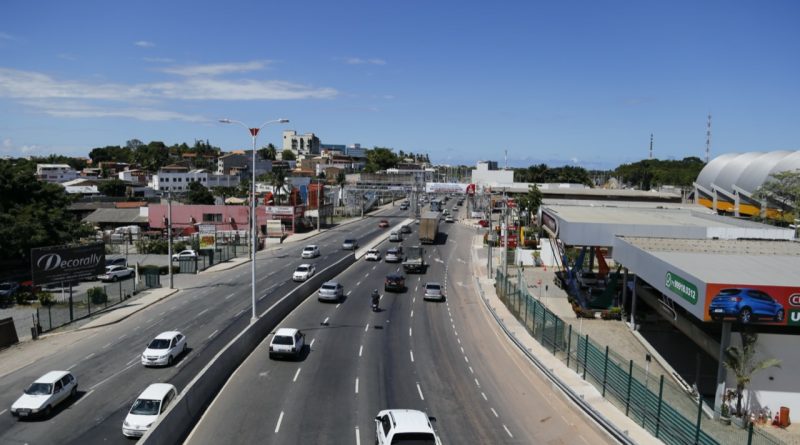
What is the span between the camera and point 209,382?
21.2 m

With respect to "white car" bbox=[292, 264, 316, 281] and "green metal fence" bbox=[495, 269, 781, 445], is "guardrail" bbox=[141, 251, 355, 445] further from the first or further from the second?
"green metal fence" bbox=[495, 269, 781, 445]

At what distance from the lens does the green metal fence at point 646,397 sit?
16078mm

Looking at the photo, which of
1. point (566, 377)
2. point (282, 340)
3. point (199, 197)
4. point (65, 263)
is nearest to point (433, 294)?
point (282, 340)

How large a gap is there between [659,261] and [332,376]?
629 inches

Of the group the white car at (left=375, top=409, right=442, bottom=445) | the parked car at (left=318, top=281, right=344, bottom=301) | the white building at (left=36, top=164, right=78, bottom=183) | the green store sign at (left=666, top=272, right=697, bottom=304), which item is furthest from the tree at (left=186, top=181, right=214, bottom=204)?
the white car at (left=375, top=409, right=442, bottom=445)

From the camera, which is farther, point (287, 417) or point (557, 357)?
point (557, 357)

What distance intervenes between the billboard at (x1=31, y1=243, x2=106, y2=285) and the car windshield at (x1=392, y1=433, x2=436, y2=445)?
30.8 metres

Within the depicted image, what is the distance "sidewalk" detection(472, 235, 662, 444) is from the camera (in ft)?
59.0

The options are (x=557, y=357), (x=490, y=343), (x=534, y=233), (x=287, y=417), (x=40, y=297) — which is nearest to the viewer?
(x=287, y=417)

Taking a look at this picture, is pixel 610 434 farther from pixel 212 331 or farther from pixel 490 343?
pixel 212 331

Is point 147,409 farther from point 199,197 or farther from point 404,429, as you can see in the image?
point 199,197

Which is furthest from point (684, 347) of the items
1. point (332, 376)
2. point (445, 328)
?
point (332, 376)

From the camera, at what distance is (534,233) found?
81062 millimetres

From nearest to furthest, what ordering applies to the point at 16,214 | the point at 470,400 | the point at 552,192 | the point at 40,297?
the point at 470,400
the point at 40,297
the point at 16,214
the point at 552,192
